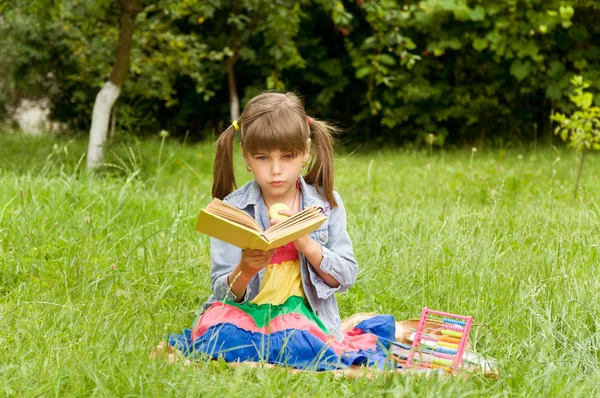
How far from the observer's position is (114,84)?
7.11 meters

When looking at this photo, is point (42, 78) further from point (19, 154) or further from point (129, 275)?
point (129, 275)

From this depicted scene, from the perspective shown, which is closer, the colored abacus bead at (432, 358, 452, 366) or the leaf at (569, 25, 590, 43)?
the colored abacus bead at (432, 358, 452, 366)

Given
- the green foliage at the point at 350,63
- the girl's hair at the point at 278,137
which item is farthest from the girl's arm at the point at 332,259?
the green foliage at the point at 350,63

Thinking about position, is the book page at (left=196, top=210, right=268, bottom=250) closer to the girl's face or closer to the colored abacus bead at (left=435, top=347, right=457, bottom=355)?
the girl's face

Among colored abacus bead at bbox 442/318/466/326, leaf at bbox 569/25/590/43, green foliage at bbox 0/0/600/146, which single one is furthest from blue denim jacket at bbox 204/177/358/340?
leaf at bbox 569/25/590/43

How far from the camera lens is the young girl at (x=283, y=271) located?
2.81 m

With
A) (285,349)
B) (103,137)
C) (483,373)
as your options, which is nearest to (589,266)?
(483,373)

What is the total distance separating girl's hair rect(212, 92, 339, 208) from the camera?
2.81 metres

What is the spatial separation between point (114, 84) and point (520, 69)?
5.30 metres

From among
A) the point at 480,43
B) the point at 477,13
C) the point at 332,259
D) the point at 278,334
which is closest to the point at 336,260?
the point at 332,259

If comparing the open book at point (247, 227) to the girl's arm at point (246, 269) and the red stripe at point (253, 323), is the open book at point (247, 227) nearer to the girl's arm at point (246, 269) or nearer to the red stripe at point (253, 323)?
the girl's arm at point (246, 269)

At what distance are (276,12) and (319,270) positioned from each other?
180 inches

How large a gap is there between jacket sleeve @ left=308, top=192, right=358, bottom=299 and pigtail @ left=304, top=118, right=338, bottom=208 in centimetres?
8

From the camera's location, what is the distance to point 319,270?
292 cm
